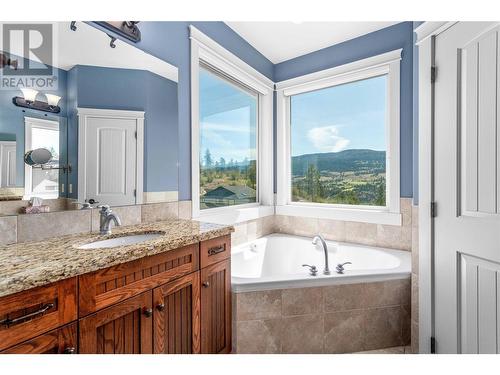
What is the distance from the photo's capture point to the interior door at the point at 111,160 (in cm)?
143

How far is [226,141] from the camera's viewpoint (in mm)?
2643

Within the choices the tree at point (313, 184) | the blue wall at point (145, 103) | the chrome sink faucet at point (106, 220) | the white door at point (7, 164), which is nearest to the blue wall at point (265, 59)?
the blue wall at point (145, 103)

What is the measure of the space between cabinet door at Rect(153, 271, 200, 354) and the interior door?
657 millimetres

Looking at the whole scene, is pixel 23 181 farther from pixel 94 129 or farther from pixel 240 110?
pixel 240 110

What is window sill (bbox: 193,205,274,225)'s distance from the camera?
2172 millimetres

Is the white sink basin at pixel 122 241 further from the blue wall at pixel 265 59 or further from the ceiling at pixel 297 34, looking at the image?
the ceiling at pixel 297 34

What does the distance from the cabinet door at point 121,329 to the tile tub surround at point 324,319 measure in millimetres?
647

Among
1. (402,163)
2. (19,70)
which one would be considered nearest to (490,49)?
(402,163)

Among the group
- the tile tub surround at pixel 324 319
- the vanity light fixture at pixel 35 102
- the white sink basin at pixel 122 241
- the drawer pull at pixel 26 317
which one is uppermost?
the vanity light fixture at pixel 35 102

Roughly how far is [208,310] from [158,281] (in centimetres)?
44

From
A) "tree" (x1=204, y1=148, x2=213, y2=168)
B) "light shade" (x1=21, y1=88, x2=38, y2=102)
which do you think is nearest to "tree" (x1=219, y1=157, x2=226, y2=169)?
"tree" (x1=204, y1=148, x2=213, y2=168)

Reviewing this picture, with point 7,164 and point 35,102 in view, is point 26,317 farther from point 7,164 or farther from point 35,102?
point 35,102

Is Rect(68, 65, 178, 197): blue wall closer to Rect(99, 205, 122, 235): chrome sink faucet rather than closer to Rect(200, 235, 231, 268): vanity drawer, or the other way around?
Rect(99, 205, 122, 235): chrome sink faucet
